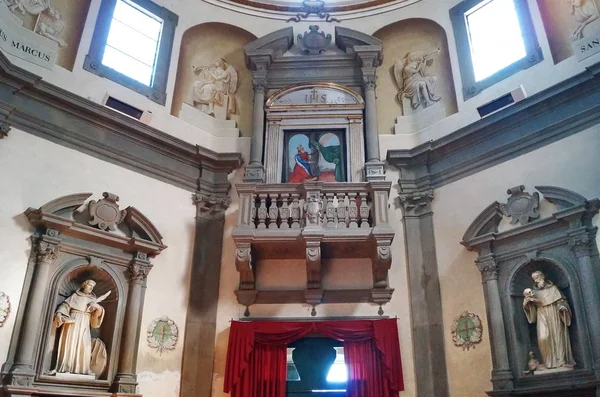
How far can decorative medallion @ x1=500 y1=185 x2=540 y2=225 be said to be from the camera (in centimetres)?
858

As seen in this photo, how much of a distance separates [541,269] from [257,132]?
5.62m

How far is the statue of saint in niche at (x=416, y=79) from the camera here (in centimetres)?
1101

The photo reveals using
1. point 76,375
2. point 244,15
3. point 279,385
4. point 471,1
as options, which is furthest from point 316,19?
point 76,375

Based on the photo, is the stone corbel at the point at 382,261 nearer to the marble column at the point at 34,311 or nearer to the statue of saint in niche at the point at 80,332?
the statue of saint in niche at the point at 80,332

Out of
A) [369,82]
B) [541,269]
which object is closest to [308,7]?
[369,82]

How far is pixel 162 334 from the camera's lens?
29.7ft

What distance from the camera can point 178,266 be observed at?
961 centimetres

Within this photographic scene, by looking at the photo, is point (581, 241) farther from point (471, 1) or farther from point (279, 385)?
point (471, 1)

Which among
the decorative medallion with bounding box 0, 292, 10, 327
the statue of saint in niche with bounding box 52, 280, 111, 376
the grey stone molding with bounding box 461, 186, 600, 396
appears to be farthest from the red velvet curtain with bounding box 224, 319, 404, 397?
the decorative medallion with bounding box 0, 292, 10, 327

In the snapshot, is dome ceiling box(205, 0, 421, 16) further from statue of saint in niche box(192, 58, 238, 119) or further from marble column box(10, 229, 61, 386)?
marble column box(10, 229, 61, 386)

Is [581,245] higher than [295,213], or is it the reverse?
[295,213]

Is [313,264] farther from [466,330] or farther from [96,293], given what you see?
[96,293]

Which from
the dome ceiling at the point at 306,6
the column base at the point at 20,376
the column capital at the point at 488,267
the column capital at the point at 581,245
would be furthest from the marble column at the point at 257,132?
the column capital at the point at 581,245

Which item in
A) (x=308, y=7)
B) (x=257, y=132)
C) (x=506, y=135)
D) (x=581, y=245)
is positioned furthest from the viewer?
(x=308, y=7)
